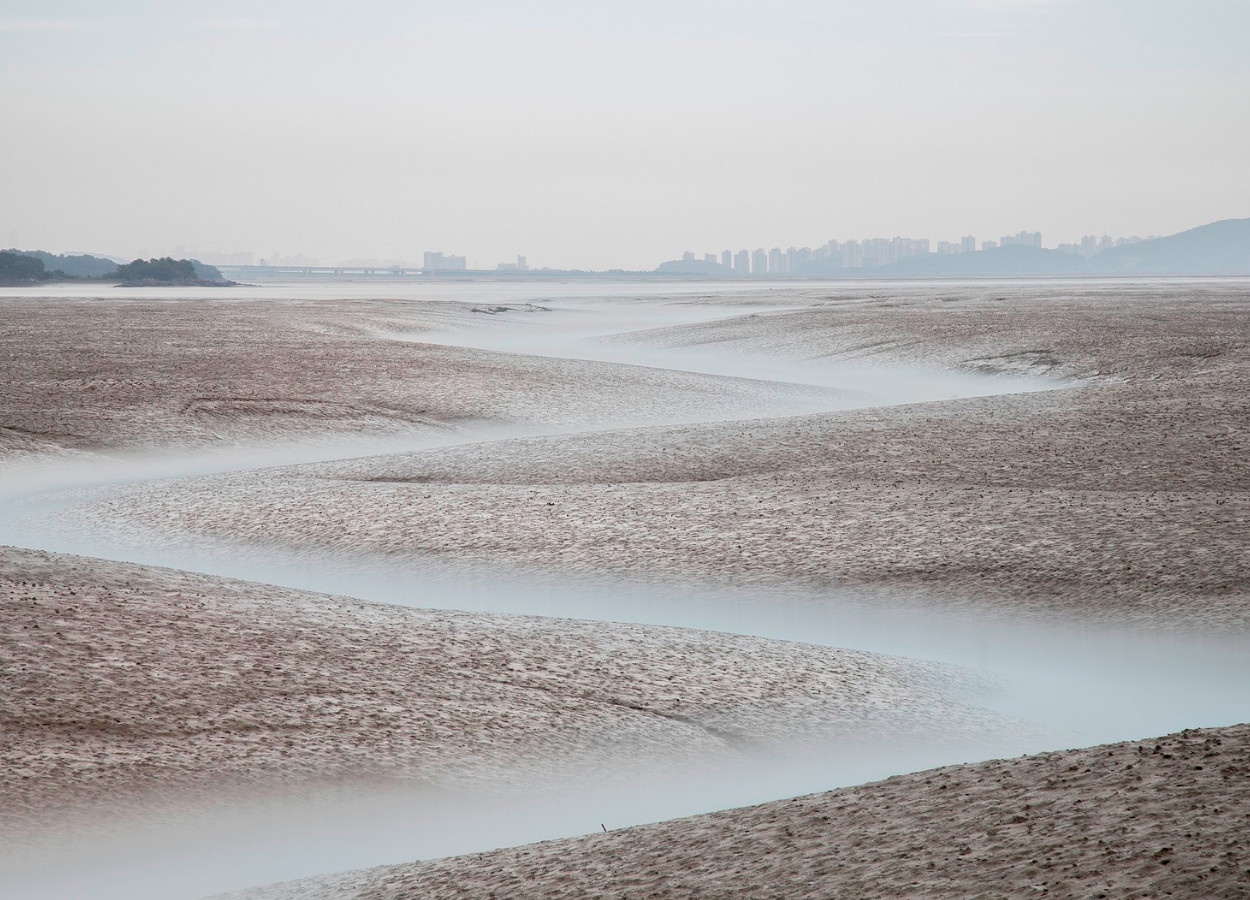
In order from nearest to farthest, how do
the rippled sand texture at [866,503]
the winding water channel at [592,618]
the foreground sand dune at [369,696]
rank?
the winding water channel at [592,618] → the foreground sand dune at [369,696] → the rippled sand texture at [866,503]

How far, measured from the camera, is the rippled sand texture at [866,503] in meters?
14.8

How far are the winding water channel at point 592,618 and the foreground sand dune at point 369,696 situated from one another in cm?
39

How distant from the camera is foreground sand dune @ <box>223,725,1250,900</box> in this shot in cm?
570

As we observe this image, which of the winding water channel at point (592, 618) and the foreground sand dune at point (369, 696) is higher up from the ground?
the foreground sand dune at point (369, 696)

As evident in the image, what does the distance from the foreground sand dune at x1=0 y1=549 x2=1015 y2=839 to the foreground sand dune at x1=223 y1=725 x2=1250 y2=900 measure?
1746mm

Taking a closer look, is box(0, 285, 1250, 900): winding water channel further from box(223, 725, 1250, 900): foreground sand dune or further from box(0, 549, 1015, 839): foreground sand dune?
box(223, 725, 1250, 900): foreground sand dune

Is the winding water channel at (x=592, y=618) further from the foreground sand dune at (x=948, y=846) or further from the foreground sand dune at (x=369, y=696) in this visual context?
the foreground sand dune at (x=948, y=846)

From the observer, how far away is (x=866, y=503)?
58.5 feet

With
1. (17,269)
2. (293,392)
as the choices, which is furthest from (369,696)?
(17,269)

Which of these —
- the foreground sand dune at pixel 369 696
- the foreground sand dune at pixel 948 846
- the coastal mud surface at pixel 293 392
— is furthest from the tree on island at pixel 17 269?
the foreground sand dune at pixel 948 846

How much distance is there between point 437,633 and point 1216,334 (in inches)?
1570

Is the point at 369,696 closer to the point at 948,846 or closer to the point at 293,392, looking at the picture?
the point at 948,846

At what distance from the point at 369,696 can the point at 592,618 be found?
14.1ft

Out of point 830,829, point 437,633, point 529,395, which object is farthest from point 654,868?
point 529,395
